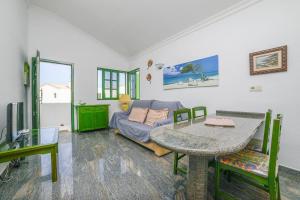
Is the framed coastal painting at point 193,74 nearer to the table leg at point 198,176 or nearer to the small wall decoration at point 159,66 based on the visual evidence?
the small wall decoration at point 159,66

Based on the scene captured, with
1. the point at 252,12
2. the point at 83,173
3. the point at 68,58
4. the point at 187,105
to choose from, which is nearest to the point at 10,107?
the point at 83,173

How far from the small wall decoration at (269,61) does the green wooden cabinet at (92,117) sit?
3911 millimetres

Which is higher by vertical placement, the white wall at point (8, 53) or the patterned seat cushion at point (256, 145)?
the white wall at point (8, 53)

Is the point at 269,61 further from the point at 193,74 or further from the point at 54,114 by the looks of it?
the point at 54,114

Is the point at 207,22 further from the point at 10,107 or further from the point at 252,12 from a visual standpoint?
the point at 10,107

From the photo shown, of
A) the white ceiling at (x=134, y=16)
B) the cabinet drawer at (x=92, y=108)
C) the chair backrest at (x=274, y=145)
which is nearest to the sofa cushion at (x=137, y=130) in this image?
the cabinet drawer at (x=92, y=108)

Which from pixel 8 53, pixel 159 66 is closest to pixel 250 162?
pixel 159 66

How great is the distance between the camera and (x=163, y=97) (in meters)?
3.79

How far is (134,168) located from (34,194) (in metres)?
1.14

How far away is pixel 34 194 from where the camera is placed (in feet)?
4.83

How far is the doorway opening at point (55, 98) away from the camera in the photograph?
487 centimetres

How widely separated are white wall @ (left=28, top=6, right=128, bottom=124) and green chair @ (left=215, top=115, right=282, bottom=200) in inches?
165

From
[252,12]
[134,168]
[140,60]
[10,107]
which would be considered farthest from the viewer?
[140,60]

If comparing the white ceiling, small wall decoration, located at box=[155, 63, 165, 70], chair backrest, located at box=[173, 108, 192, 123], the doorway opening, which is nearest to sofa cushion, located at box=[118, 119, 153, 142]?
chair backrest, located at box=[173, 108, 192, 123]
